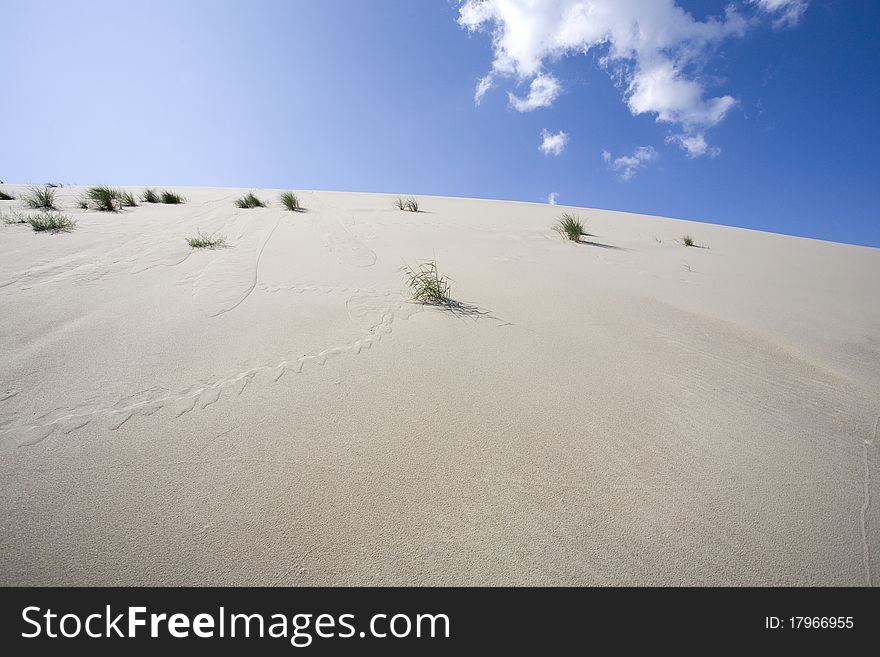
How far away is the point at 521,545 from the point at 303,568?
62 centimetres

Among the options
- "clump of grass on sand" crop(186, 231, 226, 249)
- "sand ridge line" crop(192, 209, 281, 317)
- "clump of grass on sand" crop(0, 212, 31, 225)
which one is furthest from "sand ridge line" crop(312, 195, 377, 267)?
"clump of grass on sand" crop(0, 212, 31, 225)

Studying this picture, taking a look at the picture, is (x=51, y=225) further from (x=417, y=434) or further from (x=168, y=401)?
(x=417, y=434)

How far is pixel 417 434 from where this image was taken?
1.27 metres

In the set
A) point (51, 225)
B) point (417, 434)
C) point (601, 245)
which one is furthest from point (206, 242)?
point (601, 245)

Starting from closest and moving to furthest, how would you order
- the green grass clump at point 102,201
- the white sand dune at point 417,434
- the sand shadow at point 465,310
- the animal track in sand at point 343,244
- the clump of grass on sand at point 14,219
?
the white sand dune at point 417,434 → the sand shadow at point 465,310 → the animal track in sand at point 343,244 → the clump of grass on sand at point 14,219 → the green grass clump at point 102,201

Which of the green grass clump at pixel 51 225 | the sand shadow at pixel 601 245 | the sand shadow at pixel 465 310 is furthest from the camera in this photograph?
the sand shadow at pixel 601 245

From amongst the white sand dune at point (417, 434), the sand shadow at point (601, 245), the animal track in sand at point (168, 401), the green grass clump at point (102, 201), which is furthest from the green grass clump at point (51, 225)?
the sand shadow at point (601, 245)

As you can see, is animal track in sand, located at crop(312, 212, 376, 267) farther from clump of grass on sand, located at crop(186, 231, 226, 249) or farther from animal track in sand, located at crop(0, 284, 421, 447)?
animal track in sand, located at crop(0, 284, 421, 447)

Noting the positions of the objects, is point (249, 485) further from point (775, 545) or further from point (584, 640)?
point (775, 545)

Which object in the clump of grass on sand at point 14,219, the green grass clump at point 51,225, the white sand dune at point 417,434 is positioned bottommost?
the white sand dune at point 417,434

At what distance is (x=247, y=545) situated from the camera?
3.00 feet

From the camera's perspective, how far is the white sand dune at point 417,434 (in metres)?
0.90

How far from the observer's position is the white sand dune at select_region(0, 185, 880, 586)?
90 cm

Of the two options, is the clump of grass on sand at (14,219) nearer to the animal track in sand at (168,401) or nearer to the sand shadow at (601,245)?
the animal track in sand at (168,401)
